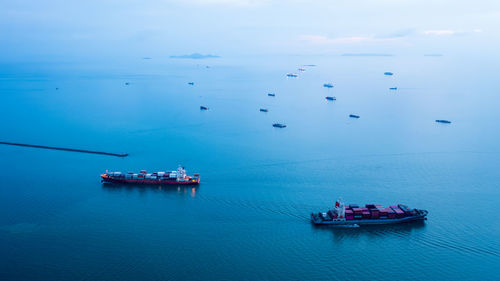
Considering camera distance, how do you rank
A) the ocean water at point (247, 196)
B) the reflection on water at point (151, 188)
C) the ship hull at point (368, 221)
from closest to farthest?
the ocean water at point (247, 196) < the ship hull at point (368, 221) < the reflection on water at point (151, 188)

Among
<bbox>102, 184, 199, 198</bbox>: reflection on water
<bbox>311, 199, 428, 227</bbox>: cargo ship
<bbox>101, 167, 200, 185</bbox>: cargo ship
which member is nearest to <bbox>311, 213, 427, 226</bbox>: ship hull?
<bbox>311, 199, 428, 227</bbox>: cargo ship

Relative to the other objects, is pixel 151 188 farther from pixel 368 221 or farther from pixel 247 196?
pixel 368 221

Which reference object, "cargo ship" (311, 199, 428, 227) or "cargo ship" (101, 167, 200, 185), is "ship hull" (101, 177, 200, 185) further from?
"cargo ship" (311, 199, 428, 227)

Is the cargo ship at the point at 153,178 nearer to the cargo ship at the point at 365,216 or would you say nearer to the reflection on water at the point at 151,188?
the reflection on water at the point at 151,188

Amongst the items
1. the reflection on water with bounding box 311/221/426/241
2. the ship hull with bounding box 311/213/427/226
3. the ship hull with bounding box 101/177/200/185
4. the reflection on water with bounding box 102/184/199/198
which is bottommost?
the reflection on water with bounding box 311/221/426/241

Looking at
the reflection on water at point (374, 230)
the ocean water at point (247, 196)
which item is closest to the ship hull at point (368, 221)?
the reflection on water at point (374, 230)

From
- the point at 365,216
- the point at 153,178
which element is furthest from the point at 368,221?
the point at 153,178

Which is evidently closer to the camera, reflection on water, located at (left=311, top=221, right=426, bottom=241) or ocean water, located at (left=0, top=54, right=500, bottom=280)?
ocean water, located at (left=0, top=54, right=500, bottom=280)
